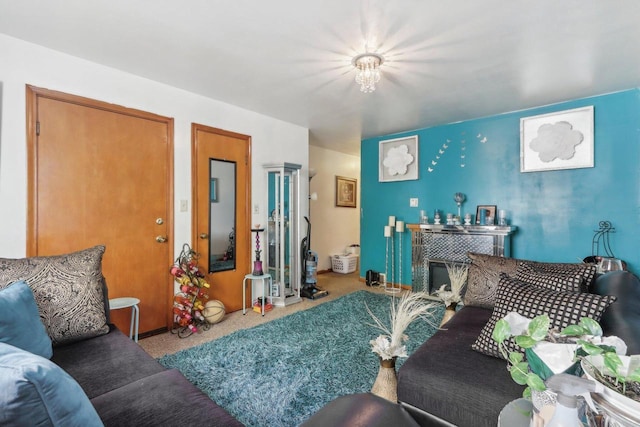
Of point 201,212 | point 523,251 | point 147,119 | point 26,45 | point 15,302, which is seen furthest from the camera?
point 523,251

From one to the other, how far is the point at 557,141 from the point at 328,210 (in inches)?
142

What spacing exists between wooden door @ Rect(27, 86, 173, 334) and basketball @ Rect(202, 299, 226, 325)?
34 centimetres

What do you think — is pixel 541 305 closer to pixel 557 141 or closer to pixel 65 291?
pixel 65 291

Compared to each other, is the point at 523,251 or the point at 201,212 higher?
the point at 201,212

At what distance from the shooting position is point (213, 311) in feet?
9.98

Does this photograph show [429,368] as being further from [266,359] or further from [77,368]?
[77,368]

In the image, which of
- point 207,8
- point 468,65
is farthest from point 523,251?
A: point 207,8

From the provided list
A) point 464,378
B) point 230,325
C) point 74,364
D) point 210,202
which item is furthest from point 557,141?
point 74,364

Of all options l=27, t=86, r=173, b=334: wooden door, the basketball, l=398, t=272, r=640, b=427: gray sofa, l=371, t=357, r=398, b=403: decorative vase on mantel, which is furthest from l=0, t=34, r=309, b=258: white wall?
l=398, t=272, r=640, b=427: gray sofa

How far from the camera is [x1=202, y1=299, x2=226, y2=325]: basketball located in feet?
9.91

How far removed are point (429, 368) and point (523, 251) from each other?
2919 mm

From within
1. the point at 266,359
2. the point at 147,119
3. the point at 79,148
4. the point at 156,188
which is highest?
the point at 147,119

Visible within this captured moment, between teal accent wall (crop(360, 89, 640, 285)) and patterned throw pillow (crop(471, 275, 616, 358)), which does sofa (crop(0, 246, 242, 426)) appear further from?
teal accent wall (crop(360, 89, 640, 285))

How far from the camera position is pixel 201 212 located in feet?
10.4
